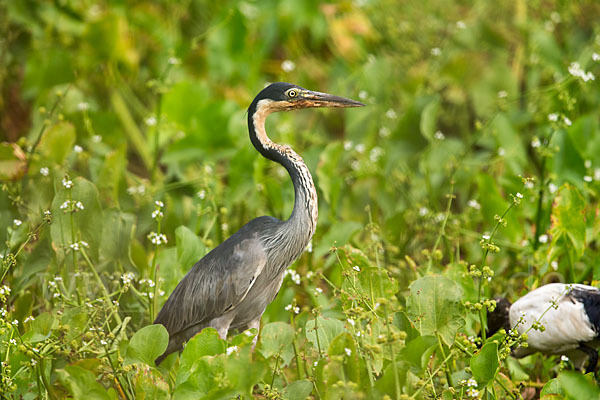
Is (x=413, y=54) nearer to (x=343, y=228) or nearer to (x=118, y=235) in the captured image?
(x=343, y=228)

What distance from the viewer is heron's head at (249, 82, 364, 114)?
2.30m

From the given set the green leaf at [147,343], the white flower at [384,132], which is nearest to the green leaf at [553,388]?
the green leaf at [147,343]

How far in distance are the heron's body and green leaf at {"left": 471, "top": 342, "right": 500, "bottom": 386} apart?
2.04 feet

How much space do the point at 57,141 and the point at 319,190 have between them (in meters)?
1.18

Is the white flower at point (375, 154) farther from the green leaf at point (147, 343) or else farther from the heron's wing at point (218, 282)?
the green leaf at point (147, 343)

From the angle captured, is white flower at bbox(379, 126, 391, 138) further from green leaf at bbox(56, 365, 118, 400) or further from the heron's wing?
green leaf at bbox(56, 365, 118, 400)

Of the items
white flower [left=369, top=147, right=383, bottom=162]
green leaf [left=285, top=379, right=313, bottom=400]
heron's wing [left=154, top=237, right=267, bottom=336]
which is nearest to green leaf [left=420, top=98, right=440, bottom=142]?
white flower [left=369, top=147, right=383, bottom=162]

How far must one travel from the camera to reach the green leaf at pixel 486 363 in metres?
2.02

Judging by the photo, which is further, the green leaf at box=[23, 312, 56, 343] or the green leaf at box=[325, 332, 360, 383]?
the green leaf at box=[23, 312, 56, 343]

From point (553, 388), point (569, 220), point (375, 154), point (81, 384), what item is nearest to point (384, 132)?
point (375, 154)

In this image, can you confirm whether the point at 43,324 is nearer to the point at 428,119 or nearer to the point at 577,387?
the point at 577,387

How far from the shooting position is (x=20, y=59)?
4730mm

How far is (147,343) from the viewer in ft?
6.91

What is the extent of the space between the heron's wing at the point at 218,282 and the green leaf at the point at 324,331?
0.23 metres
